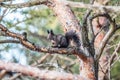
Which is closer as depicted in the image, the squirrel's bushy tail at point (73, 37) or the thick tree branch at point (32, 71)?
the thick tree branch at point (32, 71)

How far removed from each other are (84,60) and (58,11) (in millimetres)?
437

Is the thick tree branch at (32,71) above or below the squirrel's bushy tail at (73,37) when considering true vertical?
below

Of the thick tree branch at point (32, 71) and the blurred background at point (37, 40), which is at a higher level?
the blurred background at point (37, 40)

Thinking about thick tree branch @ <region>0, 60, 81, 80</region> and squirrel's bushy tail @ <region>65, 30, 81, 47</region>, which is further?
squirrel's bushy tail @ <region>65, 30, 81, 47</region>

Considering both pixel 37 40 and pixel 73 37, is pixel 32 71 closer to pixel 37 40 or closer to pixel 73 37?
pixel 73 37

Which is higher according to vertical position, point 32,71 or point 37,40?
point 37,40

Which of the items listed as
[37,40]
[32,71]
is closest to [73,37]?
[32,71]

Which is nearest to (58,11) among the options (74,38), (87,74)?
(74,38)

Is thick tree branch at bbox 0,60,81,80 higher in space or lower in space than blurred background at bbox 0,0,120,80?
lower

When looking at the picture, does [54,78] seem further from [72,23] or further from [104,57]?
[104,57]

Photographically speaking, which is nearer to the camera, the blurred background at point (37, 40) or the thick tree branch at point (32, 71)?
the thick tree branch at point (32, 71)

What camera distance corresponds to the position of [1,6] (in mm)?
2270

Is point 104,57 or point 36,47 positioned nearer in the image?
point 36,47

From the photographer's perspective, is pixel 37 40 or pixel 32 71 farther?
pixel 37 40
